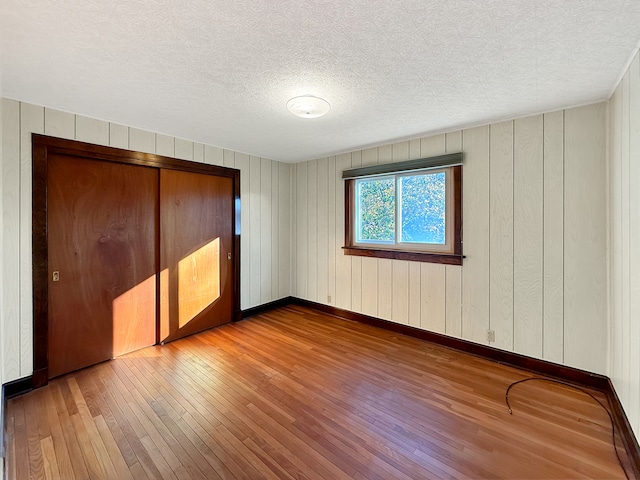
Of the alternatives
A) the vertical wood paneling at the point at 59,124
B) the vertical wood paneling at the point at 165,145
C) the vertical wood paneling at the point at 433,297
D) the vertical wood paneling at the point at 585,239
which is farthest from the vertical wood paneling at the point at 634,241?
the vertical wood paneling at the point at 59,124

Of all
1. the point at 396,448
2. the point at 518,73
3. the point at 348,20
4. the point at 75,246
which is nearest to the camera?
the point at 348,20

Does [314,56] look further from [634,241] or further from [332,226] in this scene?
[332,226]

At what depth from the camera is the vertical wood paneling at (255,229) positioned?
402 cm

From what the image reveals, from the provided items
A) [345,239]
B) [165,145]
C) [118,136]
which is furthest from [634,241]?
[118,136]

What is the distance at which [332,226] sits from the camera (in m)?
4.07

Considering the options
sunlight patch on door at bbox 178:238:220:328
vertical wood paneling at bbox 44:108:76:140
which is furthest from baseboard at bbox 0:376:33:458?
vertical wood paneling at bbox 44:108:76:140

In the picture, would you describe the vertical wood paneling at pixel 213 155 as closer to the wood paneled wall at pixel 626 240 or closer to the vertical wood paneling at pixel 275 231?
the vertical wood paneling at pixel 275 231

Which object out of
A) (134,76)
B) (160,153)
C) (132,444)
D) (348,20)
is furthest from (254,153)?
(132,444)

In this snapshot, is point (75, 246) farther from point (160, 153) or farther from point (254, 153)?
point (254, 153)

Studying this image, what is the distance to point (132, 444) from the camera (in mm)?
1696

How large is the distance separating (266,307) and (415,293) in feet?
7.38

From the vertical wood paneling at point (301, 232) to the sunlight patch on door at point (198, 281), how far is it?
4.41 ft

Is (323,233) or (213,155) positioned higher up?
(213,155)

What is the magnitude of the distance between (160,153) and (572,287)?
417cm
